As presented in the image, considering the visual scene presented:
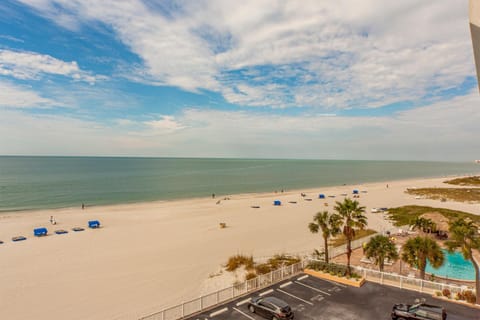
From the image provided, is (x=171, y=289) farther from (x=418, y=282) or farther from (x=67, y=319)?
(x=418, y=282)

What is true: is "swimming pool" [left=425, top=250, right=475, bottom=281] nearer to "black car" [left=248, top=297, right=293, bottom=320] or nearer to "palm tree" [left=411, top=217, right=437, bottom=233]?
"palm tree" [left=411, top=217, right=437, bottom=233]

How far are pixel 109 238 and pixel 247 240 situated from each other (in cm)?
1945

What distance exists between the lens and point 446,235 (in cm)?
3694

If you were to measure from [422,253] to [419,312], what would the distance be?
8714mm

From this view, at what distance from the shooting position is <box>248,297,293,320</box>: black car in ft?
50.0

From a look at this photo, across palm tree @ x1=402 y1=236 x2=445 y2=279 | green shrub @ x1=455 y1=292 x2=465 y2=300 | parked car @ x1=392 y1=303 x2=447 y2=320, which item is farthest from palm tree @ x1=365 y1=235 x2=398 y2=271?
parked car @ x1=392 y1=303 x2=447 y2=320

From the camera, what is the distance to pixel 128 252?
1318 inches

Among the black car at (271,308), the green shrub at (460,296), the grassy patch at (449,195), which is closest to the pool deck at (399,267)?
the green shrub at (460,296)

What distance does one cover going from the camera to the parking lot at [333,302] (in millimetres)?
16062

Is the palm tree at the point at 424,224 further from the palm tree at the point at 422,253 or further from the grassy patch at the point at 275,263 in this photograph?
the grassy patch at the point at 275,263

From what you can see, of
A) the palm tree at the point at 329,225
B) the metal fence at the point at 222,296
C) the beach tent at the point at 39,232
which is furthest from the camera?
the beach tent at the point at 39,232

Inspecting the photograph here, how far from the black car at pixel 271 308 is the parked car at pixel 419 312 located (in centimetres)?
583

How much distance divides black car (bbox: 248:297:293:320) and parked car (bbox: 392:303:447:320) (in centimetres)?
583

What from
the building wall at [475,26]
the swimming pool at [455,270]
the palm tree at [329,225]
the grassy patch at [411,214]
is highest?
the building wall at [475,26]
